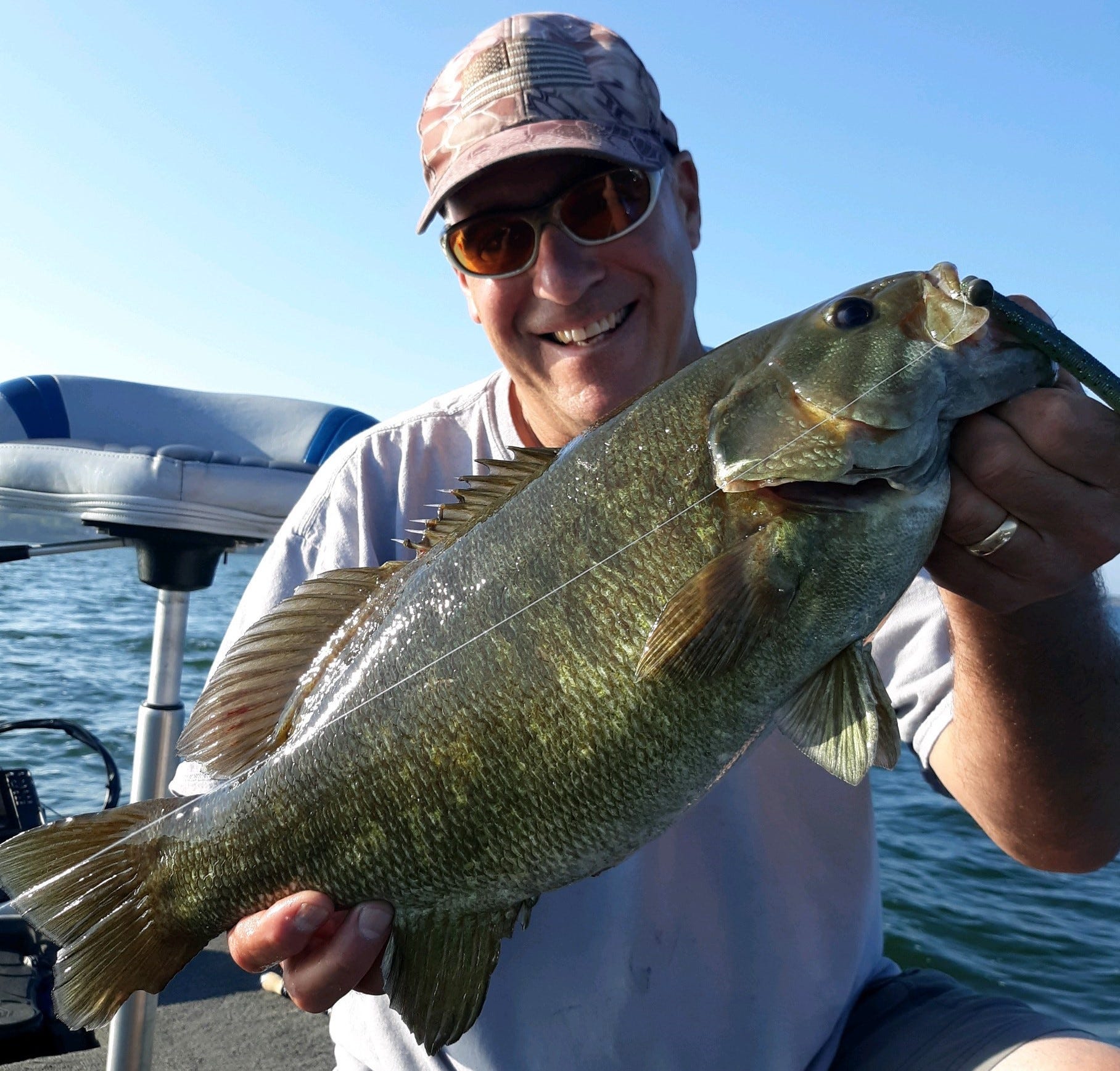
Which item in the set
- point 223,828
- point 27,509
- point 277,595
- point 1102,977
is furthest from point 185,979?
point 1102,977

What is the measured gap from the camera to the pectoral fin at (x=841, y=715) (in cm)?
168

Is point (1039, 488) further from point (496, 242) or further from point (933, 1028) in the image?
point (496, 242)

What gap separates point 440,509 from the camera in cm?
199

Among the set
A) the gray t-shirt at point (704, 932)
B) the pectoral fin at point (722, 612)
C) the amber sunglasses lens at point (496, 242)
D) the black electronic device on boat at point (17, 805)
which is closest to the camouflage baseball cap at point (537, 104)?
the amber sunglasses lens at point (496, 242)

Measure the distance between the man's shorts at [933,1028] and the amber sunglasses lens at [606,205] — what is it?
214 cm

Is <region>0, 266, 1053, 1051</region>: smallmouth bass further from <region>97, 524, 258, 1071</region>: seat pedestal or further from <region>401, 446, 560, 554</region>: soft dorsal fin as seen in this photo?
<region>97, 524, 258, 1071</region>: seat pedestal

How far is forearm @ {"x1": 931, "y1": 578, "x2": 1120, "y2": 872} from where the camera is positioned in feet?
6.40

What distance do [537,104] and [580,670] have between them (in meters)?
1.73

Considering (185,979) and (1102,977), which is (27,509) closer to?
(185,979)

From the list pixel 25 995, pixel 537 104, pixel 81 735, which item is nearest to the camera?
pixel 537 104

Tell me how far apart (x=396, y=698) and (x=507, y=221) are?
1.48 m

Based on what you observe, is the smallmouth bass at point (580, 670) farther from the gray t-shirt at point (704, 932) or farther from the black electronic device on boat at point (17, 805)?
the black electronic device on boat at point (17, 805)

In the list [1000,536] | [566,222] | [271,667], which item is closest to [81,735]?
[271,667]

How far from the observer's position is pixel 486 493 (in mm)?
1949
